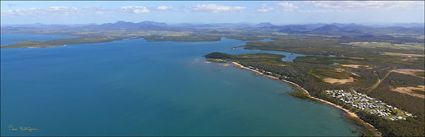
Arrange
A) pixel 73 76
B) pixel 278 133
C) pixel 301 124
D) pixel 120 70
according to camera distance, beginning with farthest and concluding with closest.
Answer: pixel 120 70, pixel 73 76, pixel 301 124, pixel 278 133

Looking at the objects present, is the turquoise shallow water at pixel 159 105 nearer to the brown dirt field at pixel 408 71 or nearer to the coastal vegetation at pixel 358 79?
the coastal vegetation at pixel 358 79

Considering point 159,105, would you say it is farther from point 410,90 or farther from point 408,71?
point 408,71

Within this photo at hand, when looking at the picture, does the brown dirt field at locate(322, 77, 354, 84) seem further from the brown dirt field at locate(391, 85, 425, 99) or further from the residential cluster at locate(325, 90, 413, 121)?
the residential cluster at locate(325, 90, 413, 121)

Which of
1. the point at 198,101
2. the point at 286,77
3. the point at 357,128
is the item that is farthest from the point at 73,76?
the point at 357,128

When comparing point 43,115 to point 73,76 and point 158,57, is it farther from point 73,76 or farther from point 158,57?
point 158,57

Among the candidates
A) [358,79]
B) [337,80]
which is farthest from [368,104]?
[358,79]

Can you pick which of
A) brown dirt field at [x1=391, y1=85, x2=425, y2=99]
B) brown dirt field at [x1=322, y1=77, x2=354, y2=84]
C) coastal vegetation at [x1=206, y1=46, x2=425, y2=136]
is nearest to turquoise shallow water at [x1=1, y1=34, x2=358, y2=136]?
coastal vegetation at [x1=206, y1=46, x2=425, y2=136]
